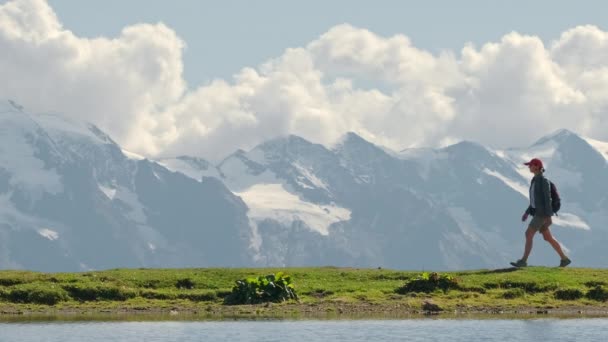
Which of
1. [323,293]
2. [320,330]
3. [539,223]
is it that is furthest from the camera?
[539,223]

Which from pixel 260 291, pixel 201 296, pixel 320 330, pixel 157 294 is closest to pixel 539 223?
pixel 260 291

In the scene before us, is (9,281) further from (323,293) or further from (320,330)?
(320,330)

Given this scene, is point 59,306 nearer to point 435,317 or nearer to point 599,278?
point 435,317

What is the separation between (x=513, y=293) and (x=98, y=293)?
18227 millimetres

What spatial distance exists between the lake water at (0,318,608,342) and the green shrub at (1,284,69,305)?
7945 millimetres

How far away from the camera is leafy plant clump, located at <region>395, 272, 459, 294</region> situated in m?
61.8

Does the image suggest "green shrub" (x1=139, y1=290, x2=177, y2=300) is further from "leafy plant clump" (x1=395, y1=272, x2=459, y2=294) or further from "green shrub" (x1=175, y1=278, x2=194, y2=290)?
"leafy plant clump" (x1=395, y1=272, x2=459, y2=294)

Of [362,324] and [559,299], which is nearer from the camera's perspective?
[362,324]

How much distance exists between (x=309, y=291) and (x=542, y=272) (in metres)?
10.6

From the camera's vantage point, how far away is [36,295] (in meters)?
62.1

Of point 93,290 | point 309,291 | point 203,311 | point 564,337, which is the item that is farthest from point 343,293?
point 564,337

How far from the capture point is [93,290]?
62750mm

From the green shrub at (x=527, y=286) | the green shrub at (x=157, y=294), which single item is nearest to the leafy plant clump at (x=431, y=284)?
the green shrub at (x=527, y=286)

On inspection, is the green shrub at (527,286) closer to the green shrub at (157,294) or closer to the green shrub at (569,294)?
the green shrub at (569,294)
